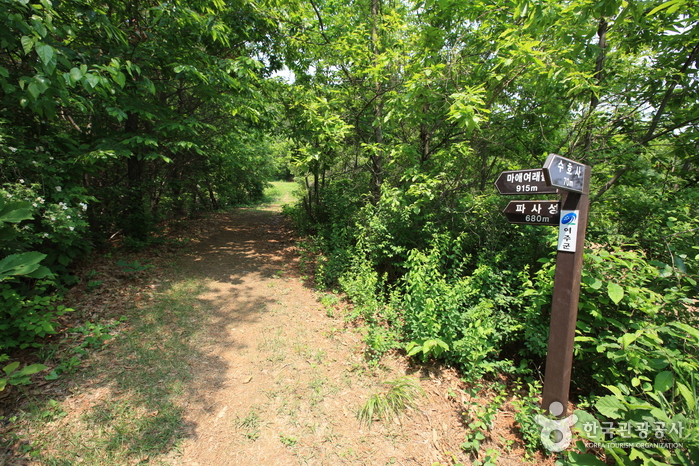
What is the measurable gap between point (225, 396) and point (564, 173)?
403 cm

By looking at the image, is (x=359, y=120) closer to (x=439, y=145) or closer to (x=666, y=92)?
(x=439, y=145)

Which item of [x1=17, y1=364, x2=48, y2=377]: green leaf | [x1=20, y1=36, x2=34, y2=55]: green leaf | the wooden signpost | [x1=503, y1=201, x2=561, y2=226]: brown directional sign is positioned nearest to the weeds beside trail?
[x1=17, y1=364, x2=48, y2=377]: green leaf

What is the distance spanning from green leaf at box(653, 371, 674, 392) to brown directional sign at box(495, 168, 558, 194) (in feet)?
5.30

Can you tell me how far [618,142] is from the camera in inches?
153

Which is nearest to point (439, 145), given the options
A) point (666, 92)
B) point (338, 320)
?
point (666, 92)

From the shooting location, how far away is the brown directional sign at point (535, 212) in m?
2.53

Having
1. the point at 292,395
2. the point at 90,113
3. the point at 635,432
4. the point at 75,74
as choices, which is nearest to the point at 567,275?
the point at 635,432

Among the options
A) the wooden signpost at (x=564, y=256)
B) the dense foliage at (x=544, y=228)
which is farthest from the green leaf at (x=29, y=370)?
the wooden signpost at (x=564, y=256)

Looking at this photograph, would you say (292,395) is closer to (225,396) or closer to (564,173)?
(225,396)

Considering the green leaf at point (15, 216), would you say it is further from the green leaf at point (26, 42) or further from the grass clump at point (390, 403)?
the grass clump at point (390, 403)

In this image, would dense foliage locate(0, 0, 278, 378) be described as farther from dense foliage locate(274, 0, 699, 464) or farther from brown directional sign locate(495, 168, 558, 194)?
brown directional sign locate(495, 168, 558, 194)

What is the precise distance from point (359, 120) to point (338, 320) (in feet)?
16.3

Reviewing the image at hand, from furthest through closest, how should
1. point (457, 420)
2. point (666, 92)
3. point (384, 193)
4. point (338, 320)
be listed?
1. point (384, 193)
2. point (338, 320)
3. point (666, 92)
4. point (457, 420)

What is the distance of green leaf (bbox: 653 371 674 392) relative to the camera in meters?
2.04
